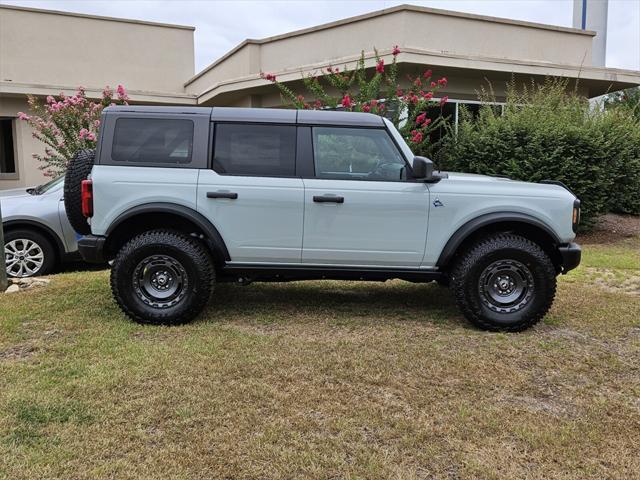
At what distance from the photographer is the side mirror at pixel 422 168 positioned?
4.55 metres

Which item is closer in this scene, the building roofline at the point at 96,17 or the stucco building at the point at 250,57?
the stucco building at the point at 250,57

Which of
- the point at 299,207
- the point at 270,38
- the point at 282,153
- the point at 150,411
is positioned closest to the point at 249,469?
the point at 150,411

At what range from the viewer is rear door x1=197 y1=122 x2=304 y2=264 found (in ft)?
15.3

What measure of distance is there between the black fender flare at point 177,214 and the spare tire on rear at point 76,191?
0.45 meters

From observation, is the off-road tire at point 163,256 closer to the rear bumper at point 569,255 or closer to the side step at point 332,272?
the side step at point 332,272

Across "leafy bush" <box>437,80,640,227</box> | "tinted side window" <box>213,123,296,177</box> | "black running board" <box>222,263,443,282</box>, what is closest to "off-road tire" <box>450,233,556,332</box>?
"black running board" <box>222,263,443,282</box>

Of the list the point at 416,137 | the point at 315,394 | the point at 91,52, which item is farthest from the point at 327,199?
the point at 91,52

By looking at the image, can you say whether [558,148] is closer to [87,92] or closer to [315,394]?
[315,394]

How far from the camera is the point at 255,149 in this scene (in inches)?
188

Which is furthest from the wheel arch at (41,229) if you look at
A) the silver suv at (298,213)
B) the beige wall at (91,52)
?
the beige wall at (91,52)

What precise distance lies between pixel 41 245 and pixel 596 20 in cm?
1641

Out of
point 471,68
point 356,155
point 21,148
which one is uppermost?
point 471,68

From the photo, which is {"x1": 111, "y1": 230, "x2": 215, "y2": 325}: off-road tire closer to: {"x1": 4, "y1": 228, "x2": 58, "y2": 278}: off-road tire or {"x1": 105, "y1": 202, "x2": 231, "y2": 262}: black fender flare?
{"x1": 105, "y1": 202, "x2": 231, "y2": 262}: black fender flare

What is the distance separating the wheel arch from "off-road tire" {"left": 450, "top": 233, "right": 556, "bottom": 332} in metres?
4.85
